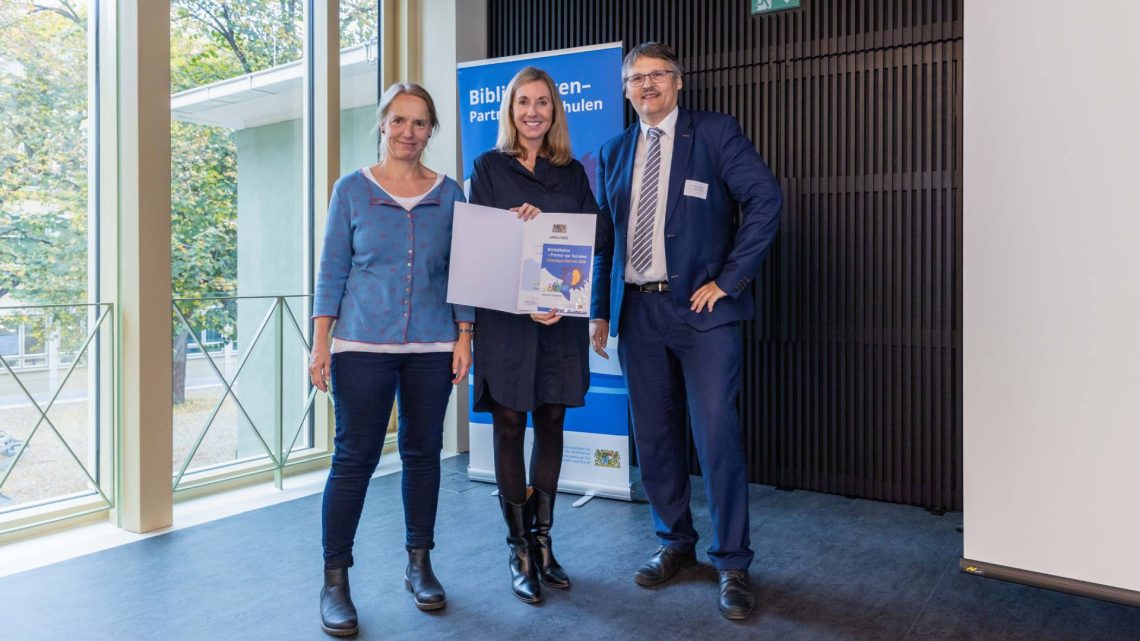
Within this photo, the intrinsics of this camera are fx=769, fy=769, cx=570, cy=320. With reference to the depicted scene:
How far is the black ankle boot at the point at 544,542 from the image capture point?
8.05 ft

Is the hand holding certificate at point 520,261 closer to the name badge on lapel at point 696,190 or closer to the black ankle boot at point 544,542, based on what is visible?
the name badge on lapel at point 696,190

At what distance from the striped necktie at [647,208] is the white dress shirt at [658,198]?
0.01 meters

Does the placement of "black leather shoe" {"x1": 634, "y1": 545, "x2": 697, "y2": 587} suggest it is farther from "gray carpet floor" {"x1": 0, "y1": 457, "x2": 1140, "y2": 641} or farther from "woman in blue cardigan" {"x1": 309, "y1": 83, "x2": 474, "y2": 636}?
"woman in blue cardigan" {"x1": 309, "y1": 83, "x2": 474, "y2": 636}

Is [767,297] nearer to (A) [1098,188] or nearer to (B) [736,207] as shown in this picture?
(B) [736,207]

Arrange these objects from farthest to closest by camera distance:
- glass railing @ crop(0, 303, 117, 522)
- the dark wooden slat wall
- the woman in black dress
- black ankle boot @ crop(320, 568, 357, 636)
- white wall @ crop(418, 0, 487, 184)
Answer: white wall @ crop(418, 0, 487, 184) → the dark wooden slat wall → glass railing @ crop(0, 303, 117, 522) → the woman in black dress → black ankle boot @ crop(320, 568, 357, 636)

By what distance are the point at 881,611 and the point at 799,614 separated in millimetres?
250

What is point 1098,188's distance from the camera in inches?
76.8

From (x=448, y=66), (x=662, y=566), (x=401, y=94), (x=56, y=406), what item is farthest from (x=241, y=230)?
(x=662, y=566)

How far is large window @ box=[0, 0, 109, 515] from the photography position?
286 cm

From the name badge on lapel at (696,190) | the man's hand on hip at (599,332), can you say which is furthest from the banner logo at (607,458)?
the name badge on lapel at (696,190)

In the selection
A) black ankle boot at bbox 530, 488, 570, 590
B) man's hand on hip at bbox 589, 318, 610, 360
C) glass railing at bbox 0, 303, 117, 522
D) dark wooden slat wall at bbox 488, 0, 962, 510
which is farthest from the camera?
dark wooden slat wall at bbox 488, 0, 962, 510

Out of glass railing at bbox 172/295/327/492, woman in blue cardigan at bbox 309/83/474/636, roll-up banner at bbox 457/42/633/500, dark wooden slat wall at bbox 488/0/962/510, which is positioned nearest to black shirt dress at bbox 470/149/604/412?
woman in blue cardigan at bbox 309/83/474/636

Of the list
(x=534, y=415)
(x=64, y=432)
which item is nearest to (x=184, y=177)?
(x=64, y=432)

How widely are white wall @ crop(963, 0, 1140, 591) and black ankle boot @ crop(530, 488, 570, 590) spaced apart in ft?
4.05
